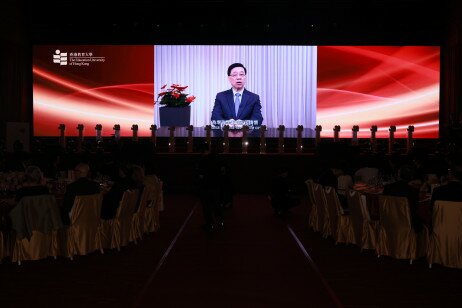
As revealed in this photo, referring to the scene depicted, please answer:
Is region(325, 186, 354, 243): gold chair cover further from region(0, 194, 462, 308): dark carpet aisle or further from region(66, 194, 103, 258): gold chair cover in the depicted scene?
region(66, 194, 103, 258): gold chair cover

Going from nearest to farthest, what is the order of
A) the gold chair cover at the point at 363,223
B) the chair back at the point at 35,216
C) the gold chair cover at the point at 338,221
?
1. the chair back at the point at 35,216
2. the gold chair cover at the point at 363,223
3. the gold chair cover at the point at 338,221

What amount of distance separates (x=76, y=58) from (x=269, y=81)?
18.7 ft

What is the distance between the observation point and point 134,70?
19922 mm

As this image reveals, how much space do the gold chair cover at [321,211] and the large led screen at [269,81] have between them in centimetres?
946

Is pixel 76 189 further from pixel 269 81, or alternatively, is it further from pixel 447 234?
pixel 269 81

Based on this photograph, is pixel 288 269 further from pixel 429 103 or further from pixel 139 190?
pixel 429 103

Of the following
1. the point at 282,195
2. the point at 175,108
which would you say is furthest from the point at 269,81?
the point at 282,195

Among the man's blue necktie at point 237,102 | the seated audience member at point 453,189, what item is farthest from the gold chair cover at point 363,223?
the man's blue necktie at point 237,102

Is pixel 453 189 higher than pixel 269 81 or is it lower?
lower

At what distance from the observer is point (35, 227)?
764 centimetres

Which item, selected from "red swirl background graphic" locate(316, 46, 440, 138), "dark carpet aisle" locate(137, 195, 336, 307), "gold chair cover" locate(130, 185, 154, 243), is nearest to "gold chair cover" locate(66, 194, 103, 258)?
"dark carpet aisle" locate(137, 195, 336, 307)

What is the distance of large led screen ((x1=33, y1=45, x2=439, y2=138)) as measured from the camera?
19.8 meters

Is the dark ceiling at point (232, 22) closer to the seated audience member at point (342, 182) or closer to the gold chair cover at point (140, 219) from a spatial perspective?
the seated audience member at point (342, 182)

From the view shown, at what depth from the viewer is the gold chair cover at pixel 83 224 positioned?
7.96 m
